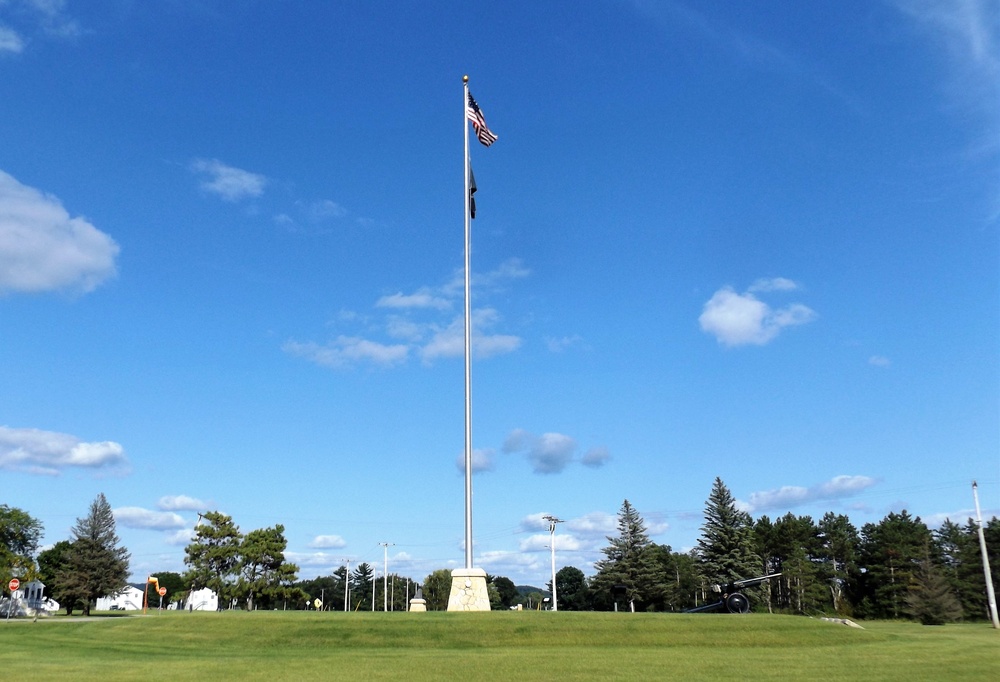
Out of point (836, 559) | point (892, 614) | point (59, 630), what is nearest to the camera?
point (59, 630)

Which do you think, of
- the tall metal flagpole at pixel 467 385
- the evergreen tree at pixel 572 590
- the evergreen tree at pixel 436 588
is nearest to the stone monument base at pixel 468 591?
the tall metal flagpole at pixel 467 385

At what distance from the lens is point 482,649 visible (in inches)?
727

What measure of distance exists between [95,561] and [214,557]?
10.2 m

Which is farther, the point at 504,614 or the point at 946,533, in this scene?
the point at 946,533

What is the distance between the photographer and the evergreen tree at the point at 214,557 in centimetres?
5912

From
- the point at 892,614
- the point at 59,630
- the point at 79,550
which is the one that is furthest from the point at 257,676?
the point at 892,614

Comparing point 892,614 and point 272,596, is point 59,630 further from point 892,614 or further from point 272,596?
point 892,614

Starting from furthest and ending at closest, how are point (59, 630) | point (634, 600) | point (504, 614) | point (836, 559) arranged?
point (836, 559) < point (634, 600) < point (59, 630) < point (504, 614)

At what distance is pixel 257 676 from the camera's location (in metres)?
14.3

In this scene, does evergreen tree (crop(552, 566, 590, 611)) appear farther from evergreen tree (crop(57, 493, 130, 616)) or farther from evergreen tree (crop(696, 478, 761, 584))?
evergreen tree (crop(57, 493, 130, 616))

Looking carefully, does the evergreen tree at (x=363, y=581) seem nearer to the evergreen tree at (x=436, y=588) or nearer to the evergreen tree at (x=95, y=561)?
the evergreen tree at (x=436, y=588)

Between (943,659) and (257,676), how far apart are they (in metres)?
15.2

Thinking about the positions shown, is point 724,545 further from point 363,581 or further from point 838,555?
point 363,581

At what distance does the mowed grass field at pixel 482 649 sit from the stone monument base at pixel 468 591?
7.38ft
